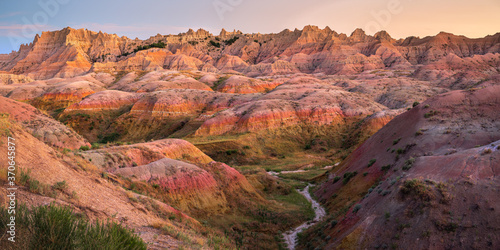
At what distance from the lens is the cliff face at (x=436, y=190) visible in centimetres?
1121

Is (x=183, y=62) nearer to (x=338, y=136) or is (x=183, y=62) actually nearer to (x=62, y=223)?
(x=338, y=136)

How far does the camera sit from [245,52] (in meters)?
171

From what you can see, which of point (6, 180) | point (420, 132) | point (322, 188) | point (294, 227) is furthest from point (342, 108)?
point (6, 180)

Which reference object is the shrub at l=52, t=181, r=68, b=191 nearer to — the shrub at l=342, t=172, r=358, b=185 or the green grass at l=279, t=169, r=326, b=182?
the shrub at l=342, t=172, r=358, b=185

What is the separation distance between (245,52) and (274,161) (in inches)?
5159

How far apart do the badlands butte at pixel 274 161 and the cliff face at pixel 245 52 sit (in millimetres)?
36034

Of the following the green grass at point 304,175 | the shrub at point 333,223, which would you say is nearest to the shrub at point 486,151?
the shrub at point 333,223

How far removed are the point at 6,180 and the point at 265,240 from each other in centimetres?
1329

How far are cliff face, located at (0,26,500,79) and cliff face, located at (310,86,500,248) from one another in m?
106

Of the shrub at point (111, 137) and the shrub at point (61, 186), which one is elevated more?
the shrub at point (111, 137)

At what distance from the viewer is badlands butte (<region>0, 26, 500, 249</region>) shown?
1120cm

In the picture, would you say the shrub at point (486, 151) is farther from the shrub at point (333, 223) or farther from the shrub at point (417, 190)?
the shrub at point (333, 223)

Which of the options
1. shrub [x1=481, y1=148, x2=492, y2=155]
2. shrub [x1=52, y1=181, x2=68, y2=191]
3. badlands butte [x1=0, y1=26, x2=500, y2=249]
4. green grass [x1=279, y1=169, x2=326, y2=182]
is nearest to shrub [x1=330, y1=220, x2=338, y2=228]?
badlands butte [x1=0, y1=26, x2=500, y2=249]

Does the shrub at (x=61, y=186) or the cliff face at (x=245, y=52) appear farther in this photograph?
the cliff face at (x=245, y=52)
